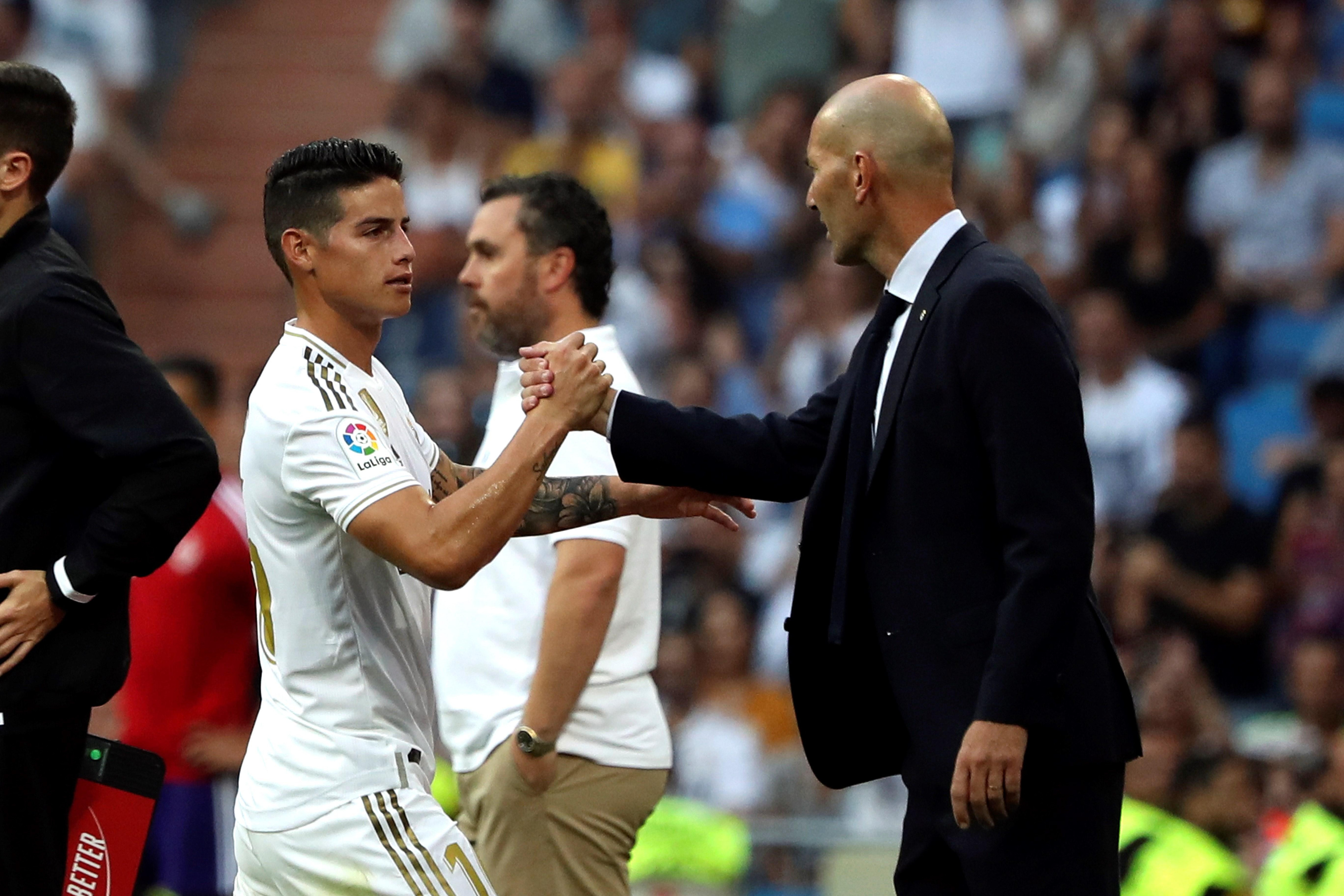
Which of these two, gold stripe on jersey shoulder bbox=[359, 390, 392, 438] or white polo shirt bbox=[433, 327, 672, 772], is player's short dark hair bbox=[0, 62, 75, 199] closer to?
gold stripe on jersey shoulder bbox=[359, 390, 392, 438]

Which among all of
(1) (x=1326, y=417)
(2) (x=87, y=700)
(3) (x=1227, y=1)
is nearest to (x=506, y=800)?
(2) (x=87, y=700)

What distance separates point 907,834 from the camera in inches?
156

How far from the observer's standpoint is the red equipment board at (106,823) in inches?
159

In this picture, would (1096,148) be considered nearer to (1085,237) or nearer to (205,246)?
(1085,237)

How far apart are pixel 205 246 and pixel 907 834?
10703mm

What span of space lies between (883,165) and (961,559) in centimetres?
88

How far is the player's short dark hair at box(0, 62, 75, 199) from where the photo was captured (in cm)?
404

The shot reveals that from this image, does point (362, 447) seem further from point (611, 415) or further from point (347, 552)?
point (611, 415)

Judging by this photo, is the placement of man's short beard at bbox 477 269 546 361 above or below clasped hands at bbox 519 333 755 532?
above

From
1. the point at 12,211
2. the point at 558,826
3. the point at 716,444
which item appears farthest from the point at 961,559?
the point at 12,211

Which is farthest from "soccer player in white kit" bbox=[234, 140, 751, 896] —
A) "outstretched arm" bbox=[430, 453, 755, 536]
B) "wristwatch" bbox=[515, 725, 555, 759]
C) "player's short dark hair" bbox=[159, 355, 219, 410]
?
"player's short dark hair" bbox=[159, 355, 219, 410]

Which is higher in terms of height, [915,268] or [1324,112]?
[1324,112]

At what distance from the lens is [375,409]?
394 cm

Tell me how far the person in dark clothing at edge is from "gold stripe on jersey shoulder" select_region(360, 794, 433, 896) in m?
0.72
